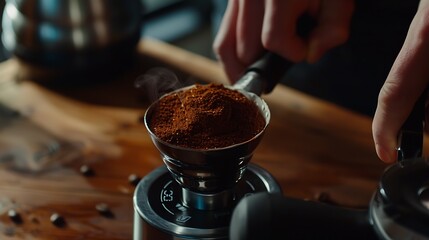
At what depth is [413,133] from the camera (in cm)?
62

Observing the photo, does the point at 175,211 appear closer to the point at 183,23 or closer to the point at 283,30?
the point at 283,30

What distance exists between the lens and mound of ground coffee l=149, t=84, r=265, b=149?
579 millimetres

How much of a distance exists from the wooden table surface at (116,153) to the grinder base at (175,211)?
0.10 meters

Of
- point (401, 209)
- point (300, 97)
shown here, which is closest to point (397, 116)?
point (401, 209)

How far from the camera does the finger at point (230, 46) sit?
36.1 inches

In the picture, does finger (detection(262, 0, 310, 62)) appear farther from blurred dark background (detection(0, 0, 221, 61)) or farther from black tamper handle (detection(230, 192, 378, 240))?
blurred dark background (detection(0, 0, 221, 61))

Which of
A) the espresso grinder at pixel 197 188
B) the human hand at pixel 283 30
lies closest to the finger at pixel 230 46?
the human hand at pixel 283 30

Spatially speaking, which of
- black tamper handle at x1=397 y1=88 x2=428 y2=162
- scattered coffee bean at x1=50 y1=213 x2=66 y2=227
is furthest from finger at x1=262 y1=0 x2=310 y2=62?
scattered coffee bean at x1=50 y1=213 x2=66 y2=227

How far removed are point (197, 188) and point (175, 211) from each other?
Answer: 4cm

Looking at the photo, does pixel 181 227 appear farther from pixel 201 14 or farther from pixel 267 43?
pixel 201 14

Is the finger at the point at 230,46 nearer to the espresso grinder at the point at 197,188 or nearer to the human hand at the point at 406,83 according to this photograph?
the espresso grinder at the point at 197,188

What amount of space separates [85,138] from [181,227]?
36cm

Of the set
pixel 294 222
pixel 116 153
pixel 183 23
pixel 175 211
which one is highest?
pixel 294 222

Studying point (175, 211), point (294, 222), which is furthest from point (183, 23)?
point (294, 222)
